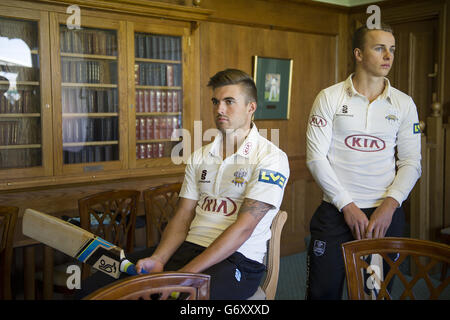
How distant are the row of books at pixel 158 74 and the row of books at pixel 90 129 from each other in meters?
0.36

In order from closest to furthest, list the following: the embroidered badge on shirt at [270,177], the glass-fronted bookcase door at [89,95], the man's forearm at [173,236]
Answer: the embroidered badge on shirt at [270,177], the man's forearm at [173,236], the glass-fronted bookcase door at [89,95]

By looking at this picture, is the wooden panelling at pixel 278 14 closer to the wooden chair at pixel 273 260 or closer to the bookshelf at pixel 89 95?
the bookshelf at pixel 89 95

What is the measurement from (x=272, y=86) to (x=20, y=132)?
6.89ft

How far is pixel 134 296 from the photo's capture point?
1021mm

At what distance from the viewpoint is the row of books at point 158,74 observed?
321 centimetres

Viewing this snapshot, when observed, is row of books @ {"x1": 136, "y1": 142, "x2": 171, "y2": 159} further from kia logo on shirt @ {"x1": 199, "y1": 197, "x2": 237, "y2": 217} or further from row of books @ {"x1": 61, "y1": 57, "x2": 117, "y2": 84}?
kia logo on shirt @ {"x1": 199, "y1": 197, "x2": 237, "y2": 217}

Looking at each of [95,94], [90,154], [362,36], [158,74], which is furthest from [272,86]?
[362,36]

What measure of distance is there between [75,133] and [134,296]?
2155mm

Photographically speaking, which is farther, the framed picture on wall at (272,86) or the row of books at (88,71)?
the framed picture on wall at (272,86)

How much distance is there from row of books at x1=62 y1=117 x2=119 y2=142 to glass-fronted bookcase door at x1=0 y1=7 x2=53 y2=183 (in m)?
0.15

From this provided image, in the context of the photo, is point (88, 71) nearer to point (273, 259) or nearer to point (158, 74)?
point (158, 74)

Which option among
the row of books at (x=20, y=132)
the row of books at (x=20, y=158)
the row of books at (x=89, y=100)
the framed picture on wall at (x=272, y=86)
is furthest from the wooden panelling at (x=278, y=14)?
the row of books at (x=20, y=158)
